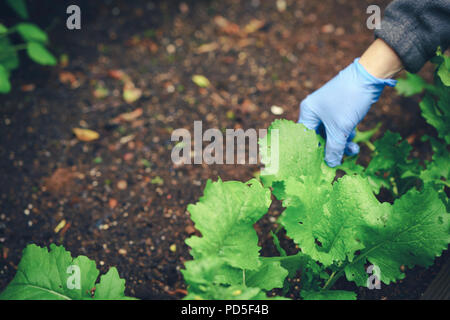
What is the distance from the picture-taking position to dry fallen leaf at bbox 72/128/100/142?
2277mm

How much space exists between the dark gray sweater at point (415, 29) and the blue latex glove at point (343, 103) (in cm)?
16

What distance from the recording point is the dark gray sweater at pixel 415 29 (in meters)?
1.52

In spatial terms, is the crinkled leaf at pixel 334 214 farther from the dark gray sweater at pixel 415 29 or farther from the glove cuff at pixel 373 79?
the dark gray sweater at pixel 415 29

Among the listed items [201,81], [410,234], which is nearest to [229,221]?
[410,234]

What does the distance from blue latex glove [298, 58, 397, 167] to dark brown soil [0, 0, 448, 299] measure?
521 millimetres

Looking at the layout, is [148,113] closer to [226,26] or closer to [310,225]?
[226,26]

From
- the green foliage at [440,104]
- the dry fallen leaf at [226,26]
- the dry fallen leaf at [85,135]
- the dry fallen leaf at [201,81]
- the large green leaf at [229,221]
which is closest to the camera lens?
the large green leaf at [229,221]

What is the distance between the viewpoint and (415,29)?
5.14 ft

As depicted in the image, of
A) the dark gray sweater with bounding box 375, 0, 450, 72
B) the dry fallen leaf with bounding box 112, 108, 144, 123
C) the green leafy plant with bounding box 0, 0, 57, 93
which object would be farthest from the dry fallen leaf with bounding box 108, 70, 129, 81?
the dark gray sweater with bounding box 375, 0, 450, 72

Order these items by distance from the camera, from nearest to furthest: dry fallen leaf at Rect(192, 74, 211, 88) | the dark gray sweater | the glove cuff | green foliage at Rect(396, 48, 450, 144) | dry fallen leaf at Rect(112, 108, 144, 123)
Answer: green foliage at Rect(396, 48, 450, 144)
the dark gray sweater
the glove cuff
dry fallen leaf at Rect(112, 108, 144, 123)
dry fallen leaf at Rect(192, 74, 211, 88)

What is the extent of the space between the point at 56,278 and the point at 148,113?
4.56 feet

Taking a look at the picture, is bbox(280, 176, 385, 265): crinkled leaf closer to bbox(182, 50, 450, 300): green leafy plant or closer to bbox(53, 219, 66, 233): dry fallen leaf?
bbox(182, 50, 450, 300): green leafy plant

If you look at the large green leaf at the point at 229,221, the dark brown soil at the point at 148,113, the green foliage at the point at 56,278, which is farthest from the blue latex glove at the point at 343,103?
the green foliage at the point at 56,278

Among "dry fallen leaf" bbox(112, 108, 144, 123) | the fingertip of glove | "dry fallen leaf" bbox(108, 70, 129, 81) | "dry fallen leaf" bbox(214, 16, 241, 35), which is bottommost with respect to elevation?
the fingertip of glove
